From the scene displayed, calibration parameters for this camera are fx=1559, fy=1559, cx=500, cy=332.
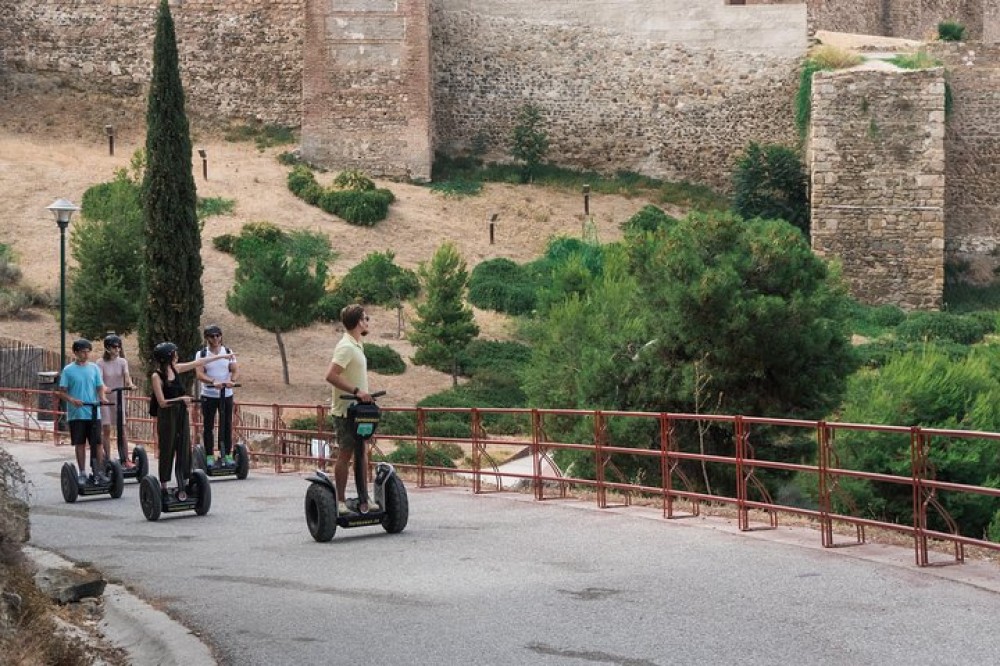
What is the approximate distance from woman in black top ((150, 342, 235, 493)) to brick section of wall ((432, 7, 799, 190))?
29.7 m

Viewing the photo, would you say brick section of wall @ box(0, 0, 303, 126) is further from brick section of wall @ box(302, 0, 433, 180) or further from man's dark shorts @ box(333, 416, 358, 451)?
man's dark shorts @ box(333, 416, 358, 451)

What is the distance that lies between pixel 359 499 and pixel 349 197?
90.1ft

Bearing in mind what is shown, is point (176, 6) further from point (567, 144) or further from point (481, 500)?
point (481, 500)

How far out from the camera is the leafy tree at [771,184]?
37219mm

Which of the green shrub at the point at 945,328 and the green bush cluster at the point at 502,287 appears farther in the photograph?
the green bush cluster at the point at 502,287

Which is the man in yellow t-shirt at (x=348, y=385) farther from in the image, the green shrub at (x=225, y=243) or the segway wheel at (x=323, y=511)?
the green shrub at (x=225, y=243)

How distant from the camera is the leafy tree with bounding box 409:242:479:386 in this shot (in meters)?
32.3

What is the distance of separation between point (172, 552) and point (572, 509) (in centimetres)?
324

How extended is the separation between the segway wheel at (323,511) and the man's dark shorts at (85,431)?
4.04 meters

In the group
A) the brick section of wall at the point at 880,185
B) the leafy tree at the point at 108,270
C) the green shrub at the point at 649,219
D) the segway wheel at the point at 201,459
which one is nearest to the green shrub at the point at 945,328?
the brick section of wall at the point at 880,185

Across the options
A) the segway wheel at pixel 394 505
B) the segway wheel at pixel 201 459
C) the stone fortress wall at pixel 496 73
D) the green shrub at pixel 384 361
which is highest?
the stone fortress wall at pixel 496 73

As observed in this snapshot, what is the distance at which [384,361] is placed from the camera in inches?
1293

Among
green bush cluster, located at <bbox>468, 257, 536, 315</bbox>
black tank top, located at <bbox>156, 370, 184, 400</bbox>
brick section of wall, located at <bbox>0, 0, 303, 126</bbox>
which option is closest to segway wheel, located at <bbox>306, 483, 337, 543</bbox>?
black tank top, located at <bbox>156, 370, 184, 400</bbox>

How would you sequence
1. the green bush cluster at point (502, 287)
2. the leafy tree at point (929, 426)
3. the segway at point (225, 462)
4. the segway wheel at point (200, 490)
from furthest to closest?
the green bush cluster at point (502, 287) < the leafy tree at point (929, 426) < the segway at point (225, 462) < the segway wheel at point (200, 490)
